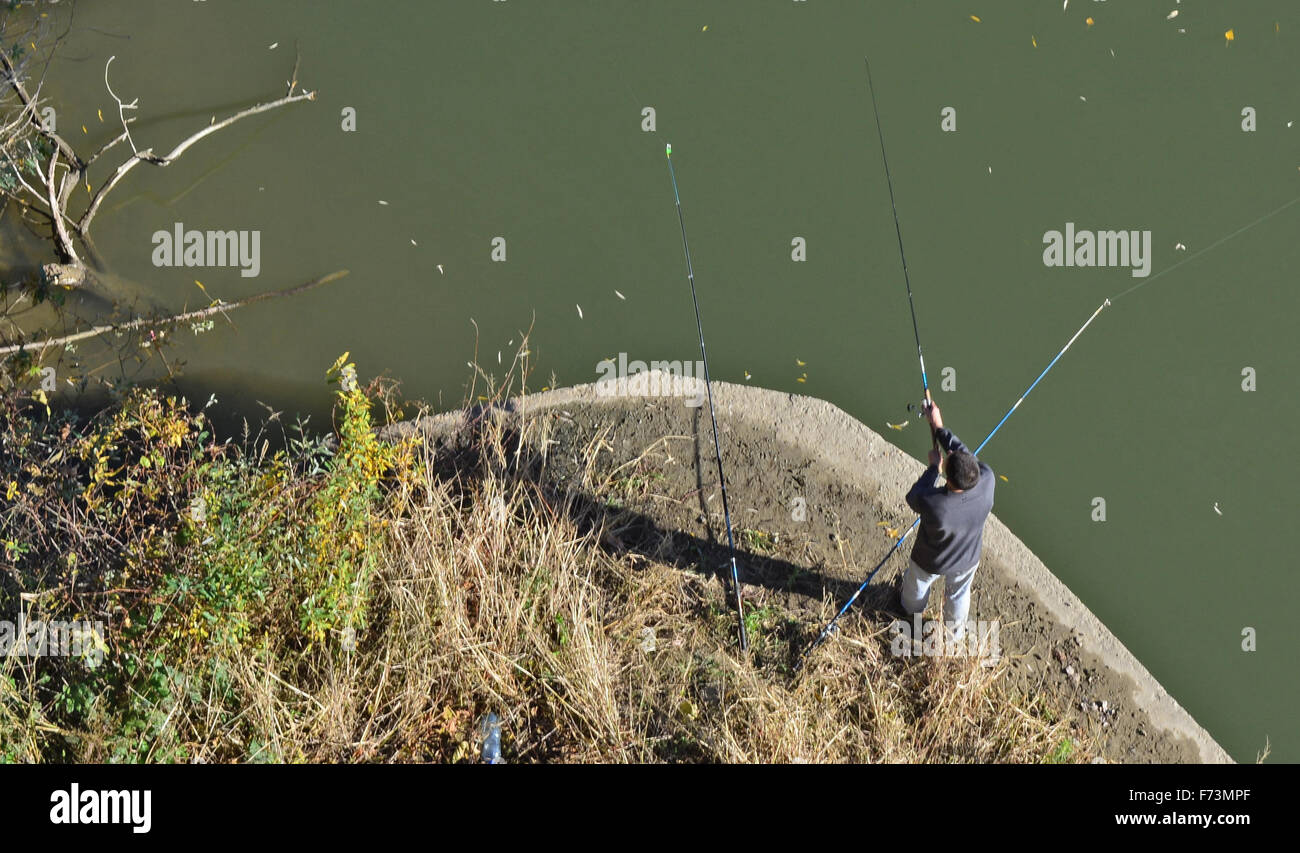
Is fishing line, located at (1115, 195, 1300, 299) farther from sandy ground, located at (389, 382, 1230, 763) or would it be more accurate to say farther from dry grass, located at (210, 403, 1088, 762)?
dry grass, located at (210, 403, 1088, 762)

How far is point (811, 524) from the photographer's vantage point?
659 centimetres

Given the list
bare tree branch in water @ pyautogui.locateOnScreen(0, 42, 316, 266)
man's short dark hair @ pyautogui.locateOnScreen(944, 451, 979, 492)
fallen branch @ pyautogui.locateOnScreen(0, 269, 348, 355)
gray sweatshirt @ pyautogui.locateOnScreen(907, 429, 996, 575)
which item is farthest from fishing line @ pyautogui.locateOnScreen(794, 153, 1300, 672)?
bare tree branch in water @ pyautogui.locateOnScreen(0, 42, 316, 266)

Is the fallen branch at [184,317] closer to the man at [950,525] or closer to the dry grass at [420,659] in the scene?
the dry grass at [420,659]

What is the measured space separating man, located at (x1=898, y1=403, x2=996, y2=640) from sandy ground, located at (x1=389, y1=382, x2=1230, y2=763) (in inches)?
10.2

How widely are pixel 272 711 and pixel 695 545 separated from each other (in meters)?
2.66

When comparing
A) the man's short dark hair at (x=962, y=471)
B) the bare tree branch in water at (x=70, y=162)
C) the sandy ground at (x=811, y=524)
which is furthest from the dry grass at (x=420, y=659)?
the bare tree branch in water at (x=70, y=162)

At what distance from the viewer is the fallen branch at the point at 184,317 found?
774cm

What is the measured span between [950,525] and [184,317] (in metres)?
5.96

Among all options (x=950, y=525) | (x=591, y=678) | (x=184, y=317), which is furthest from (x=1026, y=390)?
(x=184, y=317)

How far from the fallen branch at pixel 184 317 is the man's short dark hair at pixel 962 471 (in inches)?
203

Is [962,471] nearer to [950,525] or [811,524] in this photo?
[950,525]

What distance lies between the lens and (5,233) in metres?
8.23

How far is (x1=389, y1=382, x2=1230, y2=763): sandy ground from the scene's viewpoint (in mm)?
6117
